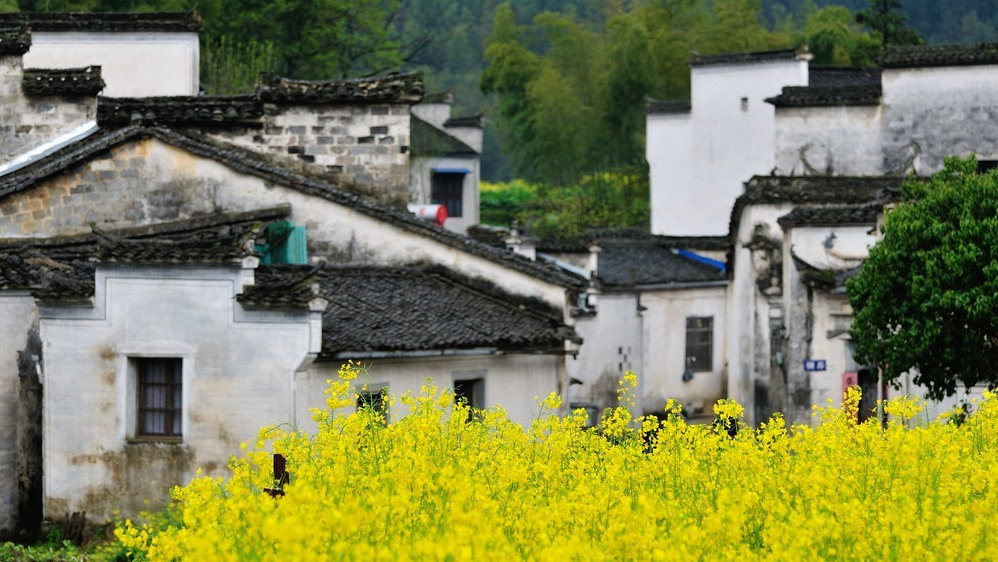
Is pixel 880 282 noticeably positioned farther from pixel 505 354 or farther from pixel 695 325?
pixel 695 325

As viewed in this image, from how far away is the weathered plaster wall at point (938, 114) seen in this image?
1700 inches

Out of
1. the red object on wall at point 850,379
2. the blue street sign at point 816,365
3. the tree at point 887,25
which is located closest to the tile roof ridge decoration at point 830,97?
the blue street sign at point 816,365

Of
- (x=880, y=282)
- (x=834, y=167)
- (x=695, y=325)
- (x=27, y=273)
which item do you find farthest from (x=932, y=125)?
(x=27, y=273)

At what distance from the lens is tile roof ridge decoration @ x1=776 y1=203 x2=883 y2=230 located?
3350cm

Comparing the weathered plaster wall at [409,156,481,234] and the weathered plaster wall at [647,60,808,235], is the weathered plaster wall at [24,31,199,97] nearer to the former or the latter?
the weathered plaster wall at [647,60,808,235]

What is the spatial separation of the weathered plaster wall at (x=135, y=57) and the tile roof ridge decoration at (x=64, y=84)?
16.4 ft

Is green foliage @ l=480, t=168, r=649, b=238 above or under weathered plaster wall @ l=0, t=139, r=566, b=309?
above

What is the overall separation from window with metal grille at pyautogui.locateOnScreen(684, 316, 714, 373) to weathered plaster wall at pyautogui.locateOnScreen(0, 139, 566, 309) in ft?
60.1

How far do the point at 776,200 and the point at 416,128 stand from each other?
27241mm

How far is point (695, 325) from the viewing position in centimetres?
4338

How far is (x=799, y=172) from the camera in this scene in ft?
148

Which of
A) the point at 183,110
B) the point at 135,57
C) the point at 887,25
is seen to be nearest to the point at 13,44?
the point at 183,110

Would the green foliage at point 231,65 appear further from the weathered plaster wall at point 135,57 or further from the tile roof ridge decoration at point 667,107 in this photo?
the tile roof ridge decoration at point 667,107

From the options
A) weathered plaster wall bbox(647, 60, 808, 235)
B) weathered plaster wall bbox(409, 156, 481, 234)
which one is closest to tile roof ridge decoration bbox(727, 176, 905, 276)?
weathered plaster wall bbox(647, 60, 808, 235)
